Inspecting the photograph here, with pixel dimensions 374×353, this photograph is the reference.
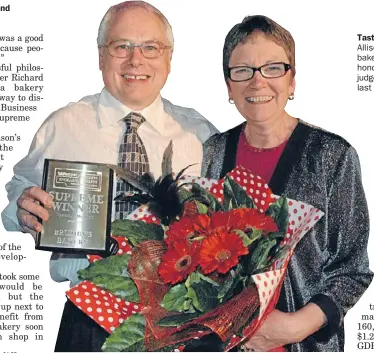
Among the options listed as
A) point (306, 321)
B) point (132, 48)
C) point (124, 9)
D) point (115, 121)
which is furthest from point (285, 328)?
point (124, 9)

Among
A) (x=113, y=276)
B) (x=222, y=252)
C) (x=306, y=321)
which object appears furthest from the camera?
(x=306, y=321)

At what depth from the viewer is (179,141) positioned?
229 centimetres

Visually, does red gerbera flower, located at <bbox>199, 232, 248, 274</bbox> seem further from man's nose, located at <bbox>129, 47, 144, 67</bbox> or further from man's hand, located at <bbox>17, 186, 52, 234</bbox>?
man's nose, located at <bbox>129, 47, 144, 67</bbox>

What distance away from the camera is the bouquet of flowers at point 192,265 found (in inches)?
73.3

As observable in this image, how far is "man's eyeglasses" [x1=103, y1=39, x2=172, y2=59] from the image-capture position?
7.32ft

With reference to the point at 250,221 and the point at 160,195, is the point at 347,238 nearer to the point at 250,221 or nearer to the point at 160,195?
the point at 250,221

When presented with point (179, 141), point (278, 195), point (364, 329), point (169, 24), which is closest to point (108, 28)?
point (169, 24)

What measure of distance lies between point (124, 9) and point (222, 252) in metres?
0.72

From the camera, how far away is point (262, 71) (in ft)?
7.14

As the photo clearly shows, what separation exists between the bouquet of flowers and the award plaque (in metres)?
0.08

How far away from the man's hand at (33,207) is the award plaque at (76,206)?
1 centimetres

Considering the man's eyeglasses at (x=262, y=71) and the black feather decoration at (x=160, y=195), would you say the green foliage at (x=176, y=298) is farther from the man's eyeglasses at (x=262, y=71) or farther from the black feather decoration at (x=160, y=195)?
the man's eyeglasses at (x=262, y=71)

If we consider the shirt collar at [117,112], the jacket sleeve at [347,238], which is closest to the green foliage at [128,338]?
the jacket sleeve at [347,238]

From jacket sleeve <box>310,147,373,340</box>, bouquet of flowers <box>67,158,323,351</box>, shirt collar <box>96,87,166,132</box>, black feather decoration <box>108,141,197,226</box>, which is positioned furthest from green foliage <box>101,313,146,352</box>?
shirt collar <box>96,87,166,132</box>
